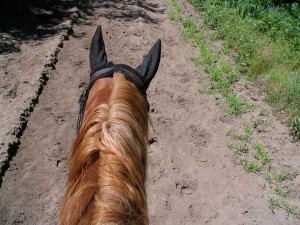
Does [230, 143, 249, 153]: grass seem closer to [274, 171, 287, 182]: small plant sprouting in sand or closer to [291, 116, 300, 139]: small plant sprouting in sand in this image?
[274, 171, 287, 182]: small plant sprouting in sand

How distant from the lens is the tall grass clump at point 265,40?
5.26m

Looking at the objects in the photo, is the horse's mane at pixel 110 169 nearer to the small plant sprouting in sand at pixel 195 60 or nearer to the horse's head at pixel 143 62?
the horse's head at pixel 143 62

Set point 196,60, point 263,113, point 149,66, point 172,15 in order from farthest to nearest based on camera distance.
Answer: point 172,15, point 196,60, point 263,113, point 149,66

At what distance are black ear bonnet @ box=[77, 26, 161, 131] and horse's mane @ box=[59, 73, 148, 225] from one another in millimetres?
254

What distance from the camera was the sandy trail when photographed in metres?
3.56

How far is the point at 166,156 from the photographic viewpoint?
4.16m

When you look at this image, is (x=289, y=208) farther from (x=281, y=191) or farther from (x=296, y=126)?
(x=296, y=126)

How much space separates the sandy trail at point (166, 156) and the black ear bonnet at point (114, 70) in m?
1.64

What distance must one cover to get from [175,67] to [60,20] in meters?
2.36

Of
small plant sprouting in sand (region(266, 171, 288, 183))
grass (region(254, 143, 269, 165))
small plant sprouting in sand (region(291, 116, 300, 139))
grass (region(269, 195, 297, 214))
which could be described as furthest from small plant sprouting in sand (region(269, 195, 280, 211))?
small plant sprouting in sand (region(291, 116, 300, 139))

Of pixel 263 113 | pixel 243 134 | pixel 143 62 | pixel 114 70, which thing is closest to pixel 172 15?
pixel 263 113

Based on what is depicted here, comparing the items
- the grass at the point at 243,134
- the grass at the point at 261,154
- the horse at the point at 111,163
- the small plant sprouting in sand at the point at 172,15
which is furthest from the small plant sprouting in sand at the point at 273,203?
the small plant sprouting in sand at the point at 172,15

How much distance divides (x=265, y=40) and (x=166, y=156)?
3344mm

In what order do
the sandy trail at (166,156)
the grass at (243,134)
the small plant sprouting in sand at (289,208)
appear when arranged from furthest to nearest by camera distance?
the grass at (243,134) < the small plant sprouting in sand at (289,208) < the sandy trail at (166,156)
